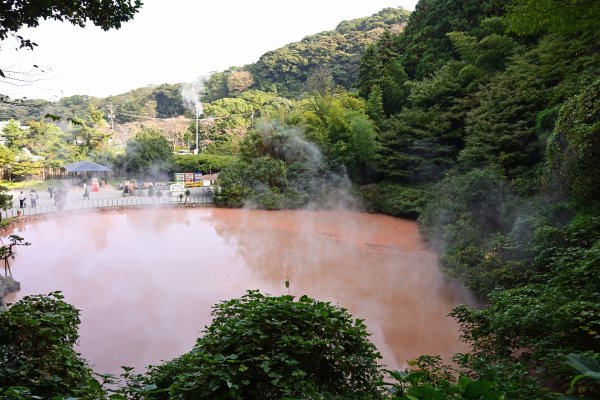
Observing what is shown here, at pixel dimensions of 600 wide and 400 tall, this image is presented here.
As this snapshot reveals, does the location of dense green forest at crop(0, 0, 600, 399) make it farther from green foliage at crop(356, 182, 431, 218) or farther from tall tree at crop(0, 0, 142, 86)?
tall tree at crop(0, 0, 142, 86)

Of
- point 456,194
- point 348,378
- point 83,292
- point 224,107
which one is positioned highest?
point 224,107

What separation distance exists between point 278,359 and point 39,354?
5.05 feet

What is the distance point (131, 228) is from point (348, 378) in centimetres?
1123

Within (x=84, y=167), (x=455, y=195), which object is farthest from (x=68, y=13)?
(x=84, y=167)

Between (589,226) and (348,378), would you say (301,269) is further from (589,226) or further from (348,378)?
(348,378)

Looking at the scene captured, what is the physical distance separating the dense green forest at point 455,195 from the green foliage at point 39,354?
0.04ft

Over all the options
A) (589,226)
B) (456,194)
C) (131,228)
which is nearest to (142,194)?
(131,228)

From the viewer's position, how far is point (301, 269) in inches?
317

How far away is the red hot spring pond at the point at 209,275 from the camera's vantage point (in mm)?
5055

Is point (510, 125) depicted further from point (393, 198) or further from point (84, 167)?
point (84, 167)

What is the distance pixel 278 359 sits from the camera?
2.08 metres

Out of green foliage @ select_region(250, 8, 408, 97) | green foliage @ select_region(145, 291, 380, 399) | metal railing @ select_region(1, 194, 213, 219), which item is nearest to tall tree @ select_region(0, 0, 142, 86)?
green foliage @ select_region(145, 291, 380, 399)

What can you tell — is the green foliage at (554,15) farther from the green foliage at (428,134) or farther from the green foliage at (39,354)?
the green foliage at (428,134)

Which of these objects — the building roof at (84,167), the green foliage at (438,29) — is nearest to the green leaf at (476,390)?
the green foliage at (438,29)
